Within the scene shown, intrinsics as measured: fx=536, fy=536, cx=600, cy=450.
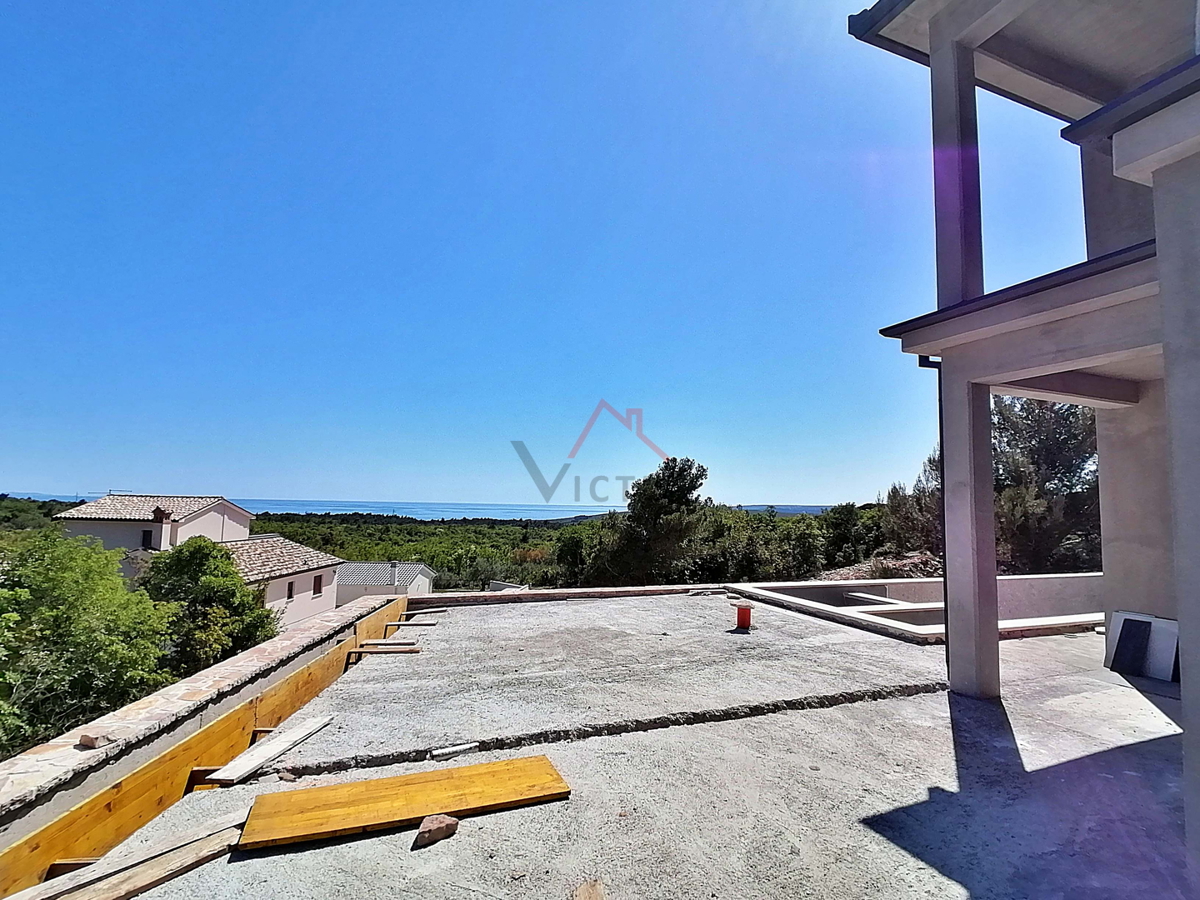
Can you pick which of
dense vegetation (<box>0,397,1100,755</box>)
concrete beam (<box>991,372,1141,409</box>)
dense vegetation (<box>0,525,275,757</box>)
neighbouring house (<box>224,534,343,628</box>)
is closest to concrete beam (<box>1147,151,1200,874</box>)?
concrete beam (<box>991,372,1141,409</box>)

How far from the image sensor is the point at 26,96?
8016 millimetres

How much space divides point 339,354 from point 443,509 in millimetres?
51371

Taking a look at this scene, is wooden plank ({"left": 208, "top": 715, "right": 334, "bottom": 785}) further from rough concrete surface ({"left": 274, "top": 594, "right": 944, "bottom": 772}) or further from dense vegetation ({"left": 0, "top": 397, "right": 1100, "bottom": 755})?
dense vegetation ({"left": 0, "top": 397, "right": 1100, "bottom": 755})

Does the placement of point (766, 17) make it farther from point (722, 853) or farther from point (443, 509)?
point (443, 509)

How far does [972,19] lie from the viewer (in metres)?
4.08

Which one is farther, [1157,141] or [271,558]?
[271,558]

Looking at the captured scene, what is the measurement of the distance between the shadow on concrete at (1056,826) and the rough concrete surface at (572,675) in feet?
4.49

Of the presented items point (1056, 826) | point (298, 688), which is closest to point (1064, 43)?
point (1056, 826)

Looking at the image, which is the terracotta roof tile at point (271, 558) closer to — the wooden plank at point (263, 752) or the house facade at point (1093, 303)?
the wooden plank at point (263, 752)

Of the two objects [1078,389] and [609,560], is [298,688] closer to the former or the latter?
[1078,389]

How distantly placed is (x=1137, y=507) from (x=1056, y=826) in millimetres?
4246

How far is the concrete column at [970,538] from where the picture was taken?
386cm

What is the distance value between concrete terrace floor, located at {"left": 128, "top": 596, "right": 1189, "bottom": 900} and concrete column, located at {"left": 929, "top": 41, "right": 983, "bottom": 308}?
3111 mm

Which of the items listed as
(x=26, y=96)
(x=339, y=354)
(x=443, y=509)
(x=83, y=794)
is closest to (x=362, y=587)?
(x=339, y=354)
